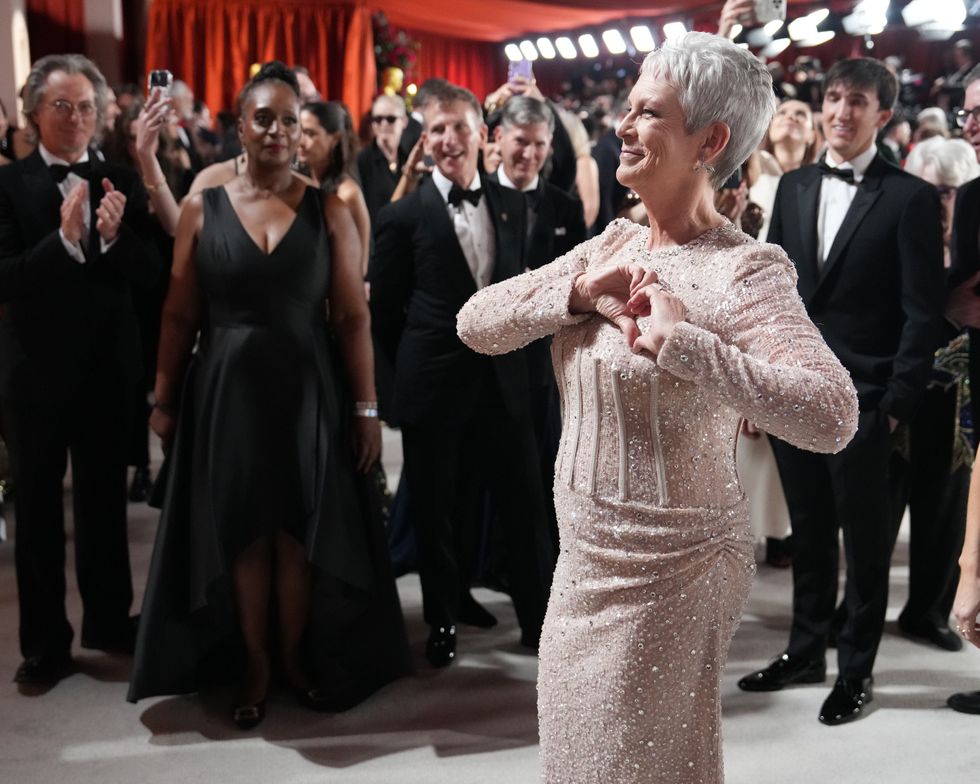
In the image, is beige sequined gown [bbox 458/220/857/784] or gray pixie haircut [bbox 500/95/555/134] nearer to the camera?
beige sequined gown [bbox 458/220/857/784]

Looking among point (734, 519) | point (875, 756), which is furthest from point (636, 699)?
point (875, 756)

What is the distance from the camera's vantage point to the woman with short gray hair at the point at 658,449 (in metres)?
1.74

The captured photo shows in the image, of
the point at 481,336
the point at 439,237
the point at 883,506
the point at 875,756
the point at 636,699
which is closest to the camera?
the point at 636,699

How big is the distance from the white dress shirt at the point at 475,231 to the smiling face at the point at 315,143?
3.84 ft

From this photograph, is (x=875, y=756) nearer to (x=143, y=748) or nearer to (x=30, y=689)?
(x=143, y=748)

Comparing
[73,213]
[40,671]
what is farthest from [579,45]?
[40,671]

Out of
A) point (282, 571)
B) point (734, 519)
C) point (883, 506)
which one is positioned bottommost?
point (282, 571)

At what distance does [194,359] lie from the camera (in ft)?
10.2

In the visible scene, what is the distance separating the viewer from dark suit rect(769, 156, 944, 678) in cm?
301

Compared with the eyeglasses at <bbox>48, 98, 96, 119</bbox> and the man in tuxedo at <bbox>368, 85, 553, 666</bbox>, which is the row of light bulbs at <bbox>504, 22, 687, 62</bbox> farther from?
the eyeglasses at <bbox>48, 98, 96, 119</bbox>

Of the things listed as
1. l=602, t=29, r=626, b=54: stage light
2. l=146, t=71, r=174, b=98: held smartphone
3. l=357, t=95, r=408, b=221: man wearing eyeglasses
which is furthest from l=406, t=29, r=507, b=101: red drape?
l=146, t=71, r=174, b=98: held smartphone

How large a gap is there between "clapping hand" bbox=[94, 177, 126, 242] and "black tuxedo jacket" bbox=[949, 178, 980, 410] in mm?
2303

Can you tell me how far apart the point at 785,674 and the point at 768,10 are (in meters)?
1.84

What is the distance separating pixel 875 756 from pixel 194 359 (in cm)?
205
